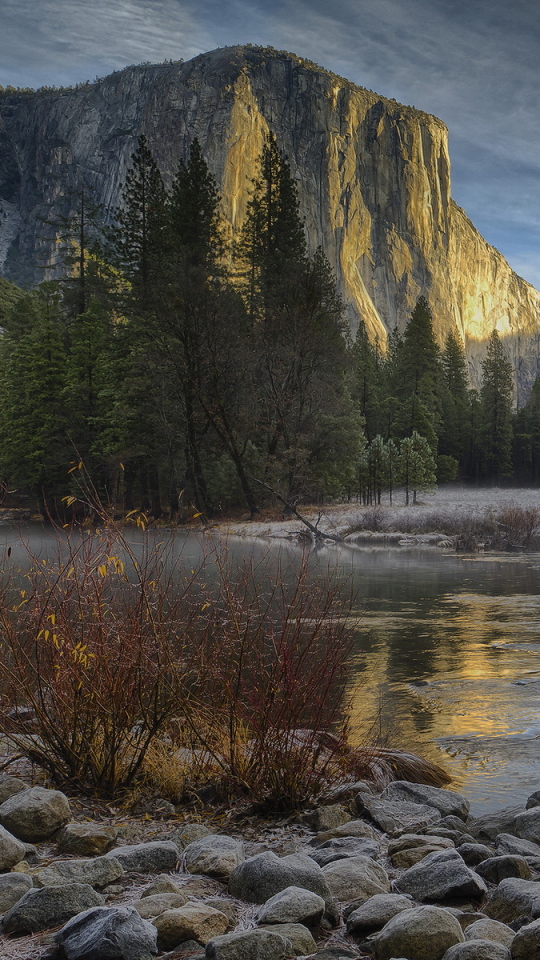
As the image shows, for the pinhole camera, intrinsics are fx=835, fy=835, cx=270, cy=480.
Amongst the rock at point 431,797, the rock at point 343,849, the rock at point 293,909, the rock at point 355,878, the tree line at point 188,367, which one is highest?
the tree line at point 188,367

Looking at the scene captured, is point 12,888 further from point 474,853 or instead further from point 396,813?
point 396,813

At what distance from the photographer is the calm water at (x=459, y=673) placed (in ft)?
24.1

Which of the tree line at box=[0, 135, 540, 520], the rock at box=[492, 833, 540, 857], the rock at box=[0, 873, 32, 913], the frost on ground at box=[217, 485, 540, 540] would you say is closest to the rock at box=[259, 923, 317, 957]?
the rock at box=[0, 873, 32, 913]

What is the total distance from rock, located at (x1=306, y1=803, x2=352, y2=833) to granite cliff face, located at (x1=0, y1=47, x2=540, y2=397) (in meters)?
128

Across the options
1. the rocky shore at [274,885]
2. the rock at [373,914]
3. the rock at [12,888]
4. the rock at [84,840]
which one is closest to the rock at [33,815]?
the rocky shore at [274,885]

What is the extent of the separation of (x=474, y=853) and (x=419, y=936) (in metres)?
1.30

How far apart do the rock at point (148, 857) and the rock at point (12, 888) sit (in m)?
0.52

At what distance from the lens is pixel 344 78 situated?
16412 centimetres

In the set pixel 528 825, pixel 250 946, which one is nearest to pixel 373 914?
pixel 250 946

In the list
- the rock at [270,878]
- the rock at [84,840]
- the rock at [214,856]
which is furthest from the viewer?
the rock at [84,840]

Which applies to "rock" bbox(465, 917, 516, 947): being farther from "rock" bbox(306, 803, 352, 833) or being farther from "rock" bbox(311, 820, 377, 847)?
"rock" bbox(306, 803, 352, 833)

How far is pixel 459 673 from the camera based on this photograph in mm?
10602

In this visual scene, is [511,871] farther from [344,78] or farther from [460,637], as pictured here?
[344,78]

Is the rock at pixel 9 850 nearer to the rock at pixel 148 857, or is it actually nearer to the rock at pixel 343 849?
the rock at pixel 148 857
